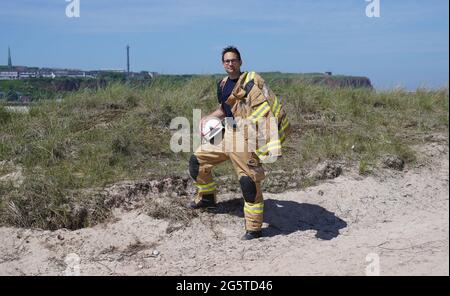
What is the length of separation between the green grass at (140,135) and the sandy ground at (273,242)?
0.39m

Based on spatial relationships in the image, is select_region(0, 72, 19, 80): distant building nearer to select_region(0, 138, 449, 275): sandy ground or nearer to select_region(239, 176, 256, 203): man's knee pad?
select_region(0, 138, 449, 275): sandy ground

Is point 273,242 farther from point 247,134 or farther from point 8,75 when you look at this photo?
point 8,75

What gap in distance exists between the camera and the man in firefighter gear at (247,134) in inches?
201

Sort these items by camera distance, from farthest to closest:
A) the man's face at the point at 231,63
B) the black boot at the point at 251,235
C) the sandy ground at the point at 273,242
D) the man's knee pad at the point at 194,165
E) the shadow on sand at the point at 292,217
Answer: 1. the shadow on sand at the point at 292,217
2. the man's knee pad at the point at 194,165
3. the black boot at the point at 251,235
4. the man's face at the point at 231,63
5. the sandy ground at the point at 273,242

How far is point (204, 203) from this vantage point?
6.04m

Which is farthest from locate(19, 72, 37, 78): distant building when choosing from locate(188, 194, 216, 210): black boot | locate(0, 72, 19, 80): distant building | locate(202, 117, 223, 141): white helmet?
locate(202, 117, 223, 141): white helmet

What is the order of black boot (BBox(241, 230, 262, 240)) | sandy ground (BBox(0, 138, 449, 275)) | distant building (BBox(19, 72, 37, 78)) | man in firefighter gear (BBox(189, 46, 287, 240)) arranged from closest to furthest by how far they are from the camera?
1. sandy ground (BBox(0, 138, 449, 275))
2. man in firefighter gear (BBox(189, 46, 287, 240))
3. black boot (BBox(241, 230, 262, 240))
4. distant building (BBox(19, 72, 37, 78))

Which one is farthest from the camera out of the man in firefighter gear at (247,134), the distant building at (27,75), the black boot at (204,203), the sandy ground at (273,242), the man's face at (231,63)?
the distant building at (27,75)

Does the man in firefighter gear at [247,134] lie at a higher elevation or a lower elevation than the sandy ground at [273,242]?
higher

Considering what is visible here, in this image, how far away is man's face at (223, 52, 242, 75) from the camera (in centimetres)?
529

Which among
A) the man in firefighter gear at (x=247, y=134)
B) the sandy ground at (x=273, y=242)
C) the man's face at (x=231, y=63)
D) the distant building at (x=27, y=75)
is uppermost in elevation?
the man's face at (x=231, y=63)

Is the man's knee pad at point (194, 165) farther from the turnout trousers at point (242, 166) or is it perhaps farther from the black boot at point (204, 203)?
the black boot at point (204, 203)

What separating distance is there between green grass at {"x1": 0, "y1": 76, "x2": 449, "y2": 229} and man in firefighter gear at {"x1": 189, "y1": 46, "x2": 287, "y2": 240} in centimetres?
144

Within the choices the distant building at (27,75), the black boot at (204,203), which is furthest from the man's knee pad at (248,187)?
the distant building at (27,75)
